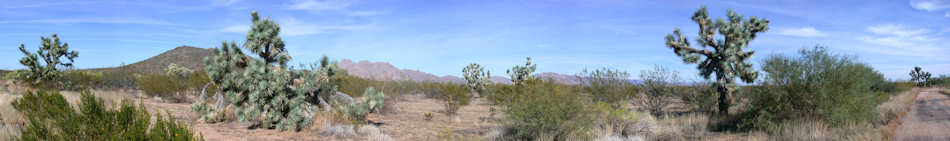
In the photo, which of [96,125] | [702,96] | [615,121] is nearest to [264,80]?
[96,125]

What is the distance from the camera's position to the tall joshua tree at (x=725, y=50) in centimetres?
1474

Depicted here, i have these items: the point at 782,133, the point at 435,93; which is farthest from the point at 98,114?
the point at 435,93

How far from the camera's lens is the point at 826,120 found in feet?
35.0

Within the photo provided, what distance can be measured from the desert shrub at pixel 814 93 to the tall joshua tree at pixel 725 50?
3124mm

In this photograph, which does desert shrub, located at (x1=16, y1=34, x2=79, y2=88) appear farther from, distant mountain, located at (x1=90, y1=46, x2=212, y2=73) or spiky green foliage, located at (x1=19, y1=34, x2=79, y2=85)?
distant mountain, located at (x1=90, y1=46, x2=212, y2=73)

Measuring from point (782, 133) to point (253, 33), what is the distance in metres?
11.0

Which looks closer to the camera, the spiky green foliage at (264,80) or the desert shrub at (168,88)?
the spiky green foliage at (264,80)

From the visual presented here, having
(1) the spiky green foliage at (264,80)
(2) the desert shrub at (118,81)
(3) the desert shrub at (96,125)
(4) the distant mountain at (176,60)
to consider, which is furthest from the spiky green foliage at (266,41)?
(4) the distant mountain at (176,60)

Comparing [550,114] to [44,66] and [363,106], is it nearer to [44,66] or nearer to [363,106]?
[363,106]

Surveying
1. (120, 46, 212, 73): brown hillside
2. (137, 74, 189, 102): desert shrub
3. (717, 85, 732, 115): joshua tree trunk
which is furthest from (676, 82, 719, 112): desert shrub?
(120, 46, 212, 73): brown hillside

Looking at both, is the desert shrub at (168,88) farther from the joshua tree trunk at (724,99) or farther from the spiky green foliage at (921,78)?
the spiky green foliage at (921,78)

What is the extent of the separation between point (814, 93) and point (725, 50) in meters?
4.20

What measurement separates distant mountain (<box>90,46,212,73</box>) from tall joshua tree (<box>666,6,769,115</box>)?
54.4 meters

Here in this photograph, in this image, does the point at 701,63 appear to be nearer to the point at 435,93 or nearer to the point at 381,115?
the point at 381,115
